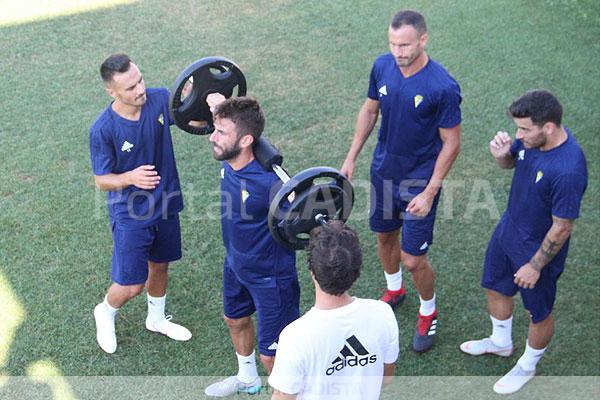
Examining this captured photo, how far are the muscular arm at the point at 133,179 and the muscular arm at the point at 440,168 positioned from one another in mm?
1924

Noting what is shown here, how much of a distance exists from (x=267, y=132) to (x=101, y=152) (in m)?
3.52

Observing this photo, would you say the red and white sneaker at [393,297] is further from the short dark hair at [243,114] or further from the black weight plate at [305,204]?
the short dark hair at [243,114]

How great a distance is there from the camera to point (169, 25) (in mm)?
11391

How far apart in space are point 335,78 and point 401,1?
8.56 ft

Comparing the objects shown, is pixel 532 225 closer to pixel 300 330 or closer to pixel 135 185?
pixel 300 330

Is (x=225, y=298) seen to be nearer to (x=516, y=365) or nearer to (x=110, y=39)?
(x=516, y=365)

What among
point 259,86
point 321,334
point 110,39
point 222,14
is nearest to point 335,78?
point 259,86

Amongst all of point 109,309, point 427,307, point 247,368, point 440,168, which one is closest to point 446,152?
point 440,168

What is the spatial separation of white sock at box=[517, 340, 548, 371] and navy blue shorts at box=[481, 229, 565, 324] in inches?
10.5

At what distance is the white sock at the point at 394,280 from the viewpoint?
6750 mm

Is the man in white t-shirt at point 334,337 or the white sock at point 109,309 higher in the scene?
the man in white t-shirt at point 334,337

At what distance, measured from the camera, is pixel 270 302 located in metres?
5.33

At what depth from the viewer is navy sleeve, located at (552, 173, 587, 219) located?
5102 millimetres

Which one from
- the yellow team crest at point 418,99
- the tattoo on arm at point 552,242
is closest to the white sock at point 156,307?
the yellow team crest at point 418,99
